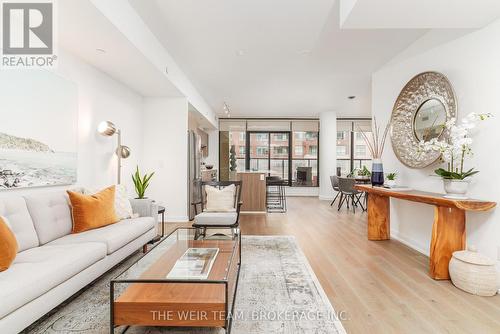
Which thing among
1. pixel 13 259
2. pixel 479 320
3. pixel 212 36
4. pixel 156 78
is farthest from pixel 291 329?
pixel 156 78

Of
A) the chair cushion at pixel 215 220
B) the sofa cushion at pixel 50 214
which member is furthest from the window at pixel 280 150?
the sofa cushion at pixel 50 214

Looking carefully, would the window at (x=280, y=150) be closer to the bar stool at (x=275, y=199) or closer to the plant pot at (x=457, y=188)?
the bar stool at (x=275, y=199)

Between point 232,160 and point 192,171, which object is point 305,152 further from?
point 192,171

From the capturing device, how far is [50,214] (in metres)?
2.46

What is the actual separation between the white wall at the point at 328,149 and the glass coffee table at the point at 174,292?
22.4 ft

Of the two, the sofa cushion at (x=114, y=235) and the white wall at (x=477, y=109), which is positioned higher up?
the white wall at (x=477, y=109)

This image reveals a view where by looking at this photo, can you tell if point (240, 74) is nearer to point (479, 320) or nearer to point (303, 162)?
point (479, 320)

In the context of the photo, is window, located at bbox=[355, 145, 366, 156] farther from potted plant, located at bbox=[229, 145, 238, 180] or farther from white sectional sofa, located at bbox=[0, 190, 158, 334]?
white sectional sofa, located at bbox=[0, 190, 158, 334]

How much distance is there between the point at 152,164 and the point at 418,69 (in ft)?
15.0

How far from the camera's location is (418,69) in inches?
137

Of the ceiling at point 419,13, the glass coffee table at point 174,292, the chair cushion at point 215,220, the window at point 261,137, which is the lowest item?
the glass coffee table at point 174,292

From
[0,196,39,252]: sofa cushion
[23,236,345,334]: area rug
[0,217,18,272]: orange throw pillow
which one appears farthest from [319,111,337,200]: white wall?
[0,217,18,272]: orange throw pillow

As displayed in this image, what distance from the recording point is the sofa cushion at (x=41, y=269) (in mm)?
1484

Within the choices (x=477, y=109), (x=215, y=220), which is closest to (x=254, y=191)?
(x=215, y=220)
